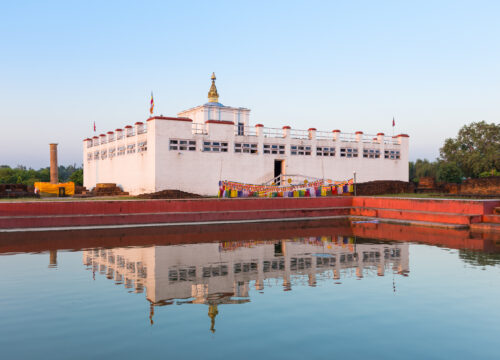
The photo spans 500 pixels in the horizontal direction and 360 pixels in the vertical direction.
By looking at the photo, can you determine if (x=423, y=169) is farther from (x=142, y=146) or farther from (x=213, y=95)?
(x=142, y=146)

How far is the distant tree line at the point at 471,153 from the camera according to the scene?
199ft

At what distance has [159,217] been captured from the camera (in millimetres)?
22578

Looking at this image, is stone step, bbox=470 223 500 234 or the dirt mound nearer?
stone step, bbox=470 223 500 234

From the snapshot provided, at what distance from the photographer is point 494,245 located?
1576cm

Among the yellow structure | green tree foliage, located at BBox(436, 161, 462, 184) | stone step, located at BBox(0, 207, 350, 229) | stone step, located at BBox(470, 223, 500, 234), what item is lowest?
stone step, located at BBox(470, 223, 500, 234)

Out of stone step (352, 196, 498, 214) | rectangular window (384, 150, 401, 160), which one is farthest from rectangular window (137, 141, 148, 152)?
rectangular window (384, 150, 401, 160)

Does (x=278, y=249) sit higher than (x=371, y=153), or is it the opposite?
(x=371, y=153)

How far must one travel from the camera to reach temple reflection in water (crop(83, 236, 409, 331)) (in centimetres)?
995

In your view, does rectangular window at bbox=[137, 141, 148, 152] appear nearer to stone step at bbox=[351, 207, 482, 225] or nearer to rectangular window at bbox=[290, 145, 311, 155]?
rectangular window at bbox=[290, 145, 311, 155]

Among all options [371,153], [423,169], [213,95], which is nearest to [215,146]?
[213,95]

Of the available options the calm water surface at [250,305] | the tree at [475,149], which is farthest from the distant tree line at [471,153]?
the calm water surface at [250,305]

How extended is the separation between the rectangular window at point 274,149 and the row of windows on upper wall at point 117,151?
998 cm

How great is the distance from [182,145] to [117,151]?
950 centimetres

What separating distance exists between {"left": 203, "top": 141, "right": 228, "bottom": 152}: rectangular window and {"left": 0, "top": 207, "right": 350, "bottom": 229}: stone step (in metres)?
10.9
